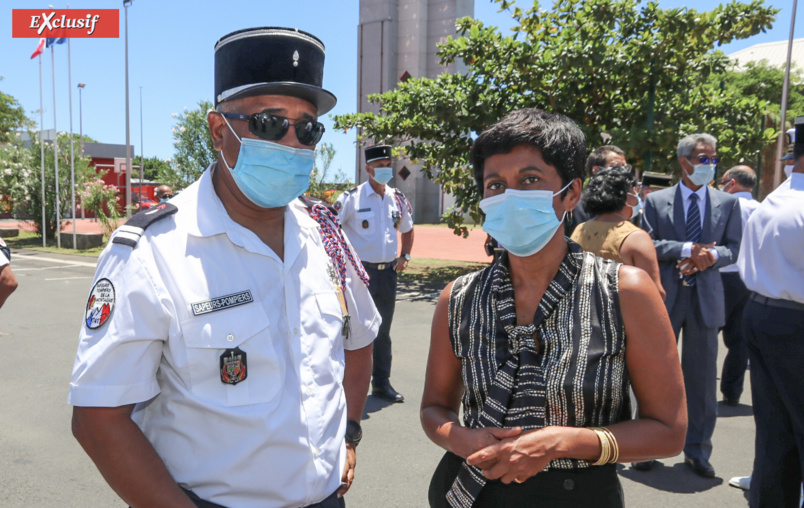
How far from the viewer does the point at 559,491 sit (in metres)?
1.71

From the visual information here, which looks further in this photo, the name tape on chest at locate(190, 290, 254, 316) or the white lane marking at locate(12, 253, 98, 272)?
the white lane marking at locate(12, 253, 98, 272)

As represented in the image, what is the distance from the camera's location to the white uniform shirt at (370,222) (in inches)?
228

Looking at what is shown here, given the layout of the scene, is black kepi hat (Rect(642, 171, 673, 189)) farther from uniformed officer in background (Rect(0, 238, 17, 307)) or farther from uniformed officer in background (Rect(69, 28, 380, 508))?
uniformed officer in background (Rect(0, 238, 17, 307))

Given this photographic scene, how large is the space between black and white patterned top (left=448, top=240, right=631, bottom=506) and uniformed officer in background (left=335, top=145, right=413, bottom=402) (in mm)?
3716

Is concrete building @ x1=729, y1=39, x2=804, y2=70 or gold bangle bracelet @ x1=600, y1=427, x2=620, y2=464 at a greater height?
concrete building @ x1=729, y1=39, x2=804, y2=70

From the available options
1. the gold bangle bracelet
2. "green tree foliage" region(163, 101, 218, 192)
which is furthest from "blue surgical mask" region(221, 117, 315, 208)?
"green tree foliage" region(163, 101, 218, 192)

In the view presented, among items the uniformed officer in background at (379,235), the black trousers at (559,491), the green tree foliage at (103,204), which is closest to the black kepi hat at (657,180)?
the uniformed officer in background at (379,235)

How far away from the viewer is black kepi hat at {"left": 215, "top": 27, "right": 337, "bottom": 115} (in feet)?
5.95

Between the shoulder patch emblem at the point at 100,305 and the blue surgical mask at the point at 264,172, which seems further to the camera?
the blue surgical mask at the point at 264,172

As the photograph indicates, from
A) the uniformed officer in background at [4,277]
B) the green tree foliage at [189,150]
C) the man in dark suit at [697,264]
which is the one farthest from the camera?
the green tree foliage at [189,150]

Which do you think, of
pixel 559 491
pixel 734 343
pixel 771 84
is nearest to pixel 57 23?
pixel 734 343

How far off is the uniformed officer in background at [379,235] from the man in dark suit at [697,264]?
2429 millimetres

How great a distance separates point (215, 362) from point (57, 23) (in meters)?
23.4

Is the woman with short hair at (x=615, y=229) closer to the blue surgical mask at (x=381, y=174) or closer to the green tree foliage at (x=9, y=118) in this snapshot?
the blue surgical mask at (x=381, y=174)
